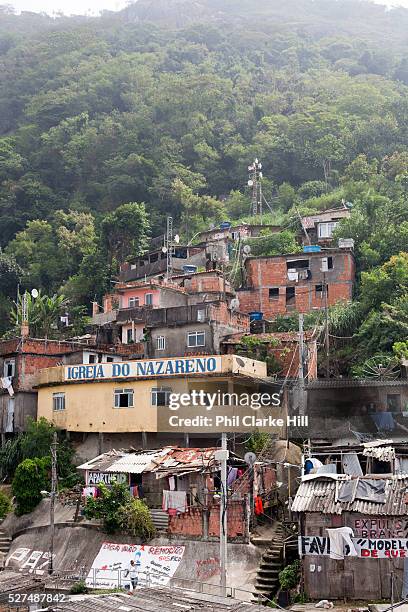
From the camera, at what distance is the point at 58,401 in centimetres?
3866

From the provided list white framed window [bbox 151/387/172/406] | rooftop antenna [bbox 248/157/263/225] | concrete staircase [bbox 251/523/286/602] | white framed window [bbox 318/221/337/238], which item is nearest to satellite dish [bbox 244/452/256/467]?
concrete staircase [bbox 251/523/286/602]

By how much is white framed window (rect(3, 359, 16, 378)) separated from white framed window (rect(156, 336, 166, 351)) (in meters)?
7.24

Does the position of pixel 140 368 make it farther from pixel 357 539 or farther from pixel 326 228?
pixel 326 228

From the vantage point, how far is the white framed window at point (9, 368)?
41.3 m

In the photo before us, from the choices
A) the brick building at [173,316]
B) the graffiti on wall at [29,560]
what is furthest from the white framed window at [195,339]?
the graffiti on wall at [29,560]

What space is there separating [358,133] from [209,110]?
1772cm

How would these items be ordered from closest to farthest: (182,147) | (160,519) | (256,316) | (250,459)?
1. (250,459)
2. (160,519)
3. (256,316)
4. (182,147)

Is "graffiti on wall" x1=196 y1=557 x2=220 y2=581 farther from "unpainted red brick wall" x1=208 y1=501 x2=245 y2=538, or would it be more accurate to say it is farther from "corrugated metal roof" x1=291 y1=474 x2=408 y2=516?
"corrugated metal roof" x1=291 y1=474 x2=408 y2=516

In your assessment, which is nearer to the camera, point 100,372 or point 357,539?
point 357,539

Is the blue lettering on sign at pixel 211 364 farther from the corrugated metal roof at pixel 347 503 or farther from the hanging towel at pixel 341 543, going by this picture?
the hanging towel at pixel 341 543

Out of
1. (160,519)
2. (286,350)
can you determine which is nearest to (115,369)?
(286,350)

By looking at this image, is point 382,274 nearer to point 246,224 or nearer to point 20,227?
point 246,224

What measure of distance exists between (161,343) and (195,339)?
6.28ft

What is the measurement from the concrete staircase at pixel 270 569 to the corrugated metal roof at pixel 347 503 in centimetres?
239
